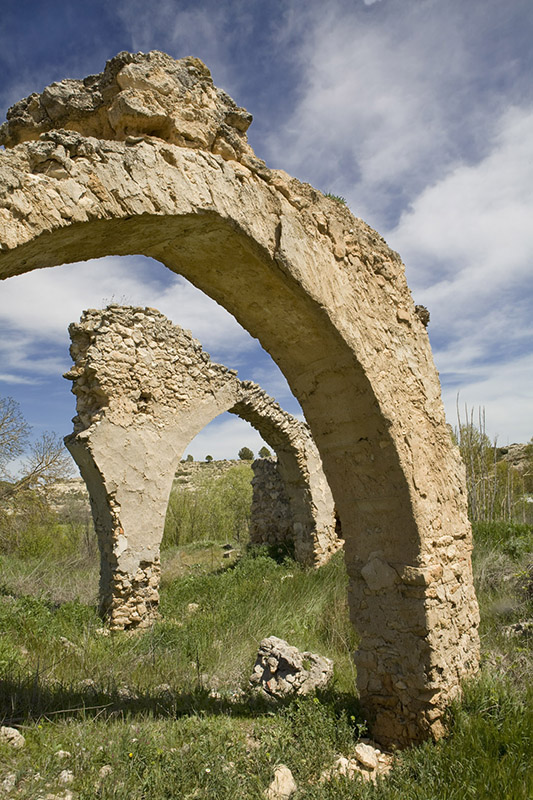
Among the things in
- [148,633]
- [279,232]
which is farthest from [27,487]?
[279,232]

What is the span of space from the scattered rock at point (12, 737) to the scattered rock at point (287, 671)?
1812 mm

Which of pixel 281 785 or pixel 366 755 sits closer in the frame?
pixel 281 785

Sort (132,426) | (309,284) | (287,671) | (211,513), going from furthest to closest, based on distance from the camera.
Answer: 1. (211,513)
2. (132,426)
3. (287,671)
4. (309,284)

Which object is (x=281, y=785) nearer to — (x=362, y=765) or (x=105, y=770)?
(x=362, y=765)

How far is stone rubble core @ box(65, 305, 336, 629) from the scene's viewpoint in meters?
6.38

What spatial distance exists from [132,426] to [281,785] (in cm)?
478

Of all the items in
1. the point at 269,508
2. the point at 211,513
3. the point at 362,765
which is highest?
the point at 269,508

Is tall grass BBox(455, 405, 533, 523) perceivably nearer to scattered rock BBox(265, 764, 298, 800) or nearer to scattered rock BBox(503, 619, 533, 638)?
scattered rock BBox(503, 619, 533, 638)

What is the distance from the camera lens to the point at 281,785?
2.74 meters

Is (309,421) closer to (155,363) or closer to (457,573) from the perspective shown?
(457,573)

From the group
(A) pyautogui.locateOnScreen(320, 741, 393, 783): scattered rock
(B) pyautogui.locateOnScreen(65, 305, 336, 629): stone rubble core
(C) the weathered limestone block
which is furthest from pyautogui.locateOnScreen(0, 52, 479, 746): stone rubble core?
(C) the weathered limestone block

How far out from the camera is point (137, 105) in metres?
2.53

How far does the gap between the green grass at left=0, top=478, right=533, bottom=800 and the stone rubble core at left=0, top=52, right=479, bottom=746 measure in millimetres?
351

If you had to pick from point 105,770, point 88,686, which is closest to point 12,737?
Result: point 105,770
